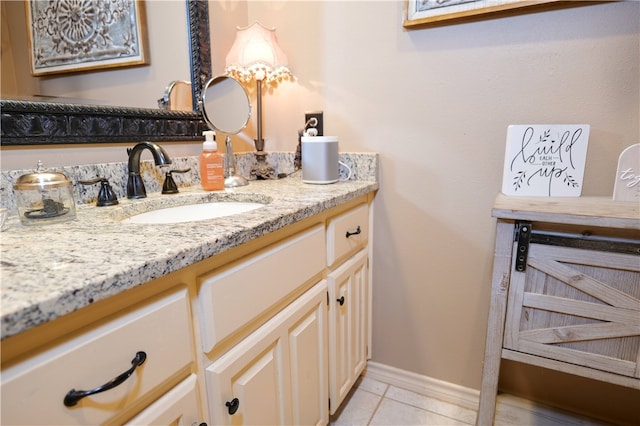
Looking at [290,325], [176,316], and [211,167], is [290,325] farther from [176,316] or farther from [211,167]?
[211,167]

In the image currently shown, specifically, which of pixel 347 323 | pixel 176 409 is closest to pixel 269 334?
pixel 176 409

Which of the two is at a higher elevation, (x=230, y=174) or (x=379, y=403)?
(x=230, y=174)

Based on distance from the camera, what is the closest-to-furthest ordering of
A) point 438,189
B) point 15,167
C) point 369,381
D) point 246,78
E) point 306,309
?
point 15,167
point 306,309
point 438,189
point 246,78
point 369,381

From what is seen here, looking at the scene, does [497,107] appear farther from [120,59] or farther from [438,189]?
[120,59]

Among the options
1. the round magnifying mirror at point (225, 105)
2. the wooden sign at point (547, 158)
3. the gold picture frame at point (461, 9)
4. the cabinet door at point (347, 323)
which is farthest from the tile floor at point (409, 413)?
the gold picture frame at point (461, 9)

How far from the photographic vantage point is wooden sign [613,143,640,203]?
2.90ft

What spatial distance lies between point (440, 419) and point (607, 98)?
1151 millimetres

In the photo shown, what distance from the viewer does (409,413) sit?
129 centimetres

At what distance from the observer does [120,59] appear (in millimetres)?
977

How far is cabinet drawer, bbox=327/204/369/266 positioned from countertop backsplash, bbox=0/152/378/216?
16 centimetres

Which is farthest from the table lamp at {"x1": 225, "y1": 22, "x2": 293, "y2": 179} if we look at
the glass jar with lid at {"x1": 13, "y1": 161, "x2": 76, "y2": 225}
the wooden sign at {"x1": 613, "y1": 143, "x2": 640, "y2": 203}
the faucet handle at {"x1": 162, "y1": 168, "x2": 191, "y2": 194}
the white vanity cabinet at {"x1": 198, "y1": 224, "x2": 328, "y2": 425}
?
the wooden sign at {"x1": 613, "y1": 143, "x2": 640, "y2": 203}

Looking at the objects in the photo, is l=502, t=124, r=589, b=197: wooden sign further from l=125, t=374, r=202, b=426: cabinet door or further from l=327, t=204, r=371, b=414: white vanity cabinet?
l=125, t=374, r=202, b=426: cabinet door

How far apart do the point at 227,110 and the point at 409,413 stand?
50.0 inches

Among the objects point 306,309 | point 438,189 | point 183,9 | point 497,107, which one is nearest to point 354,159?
point 438,189
